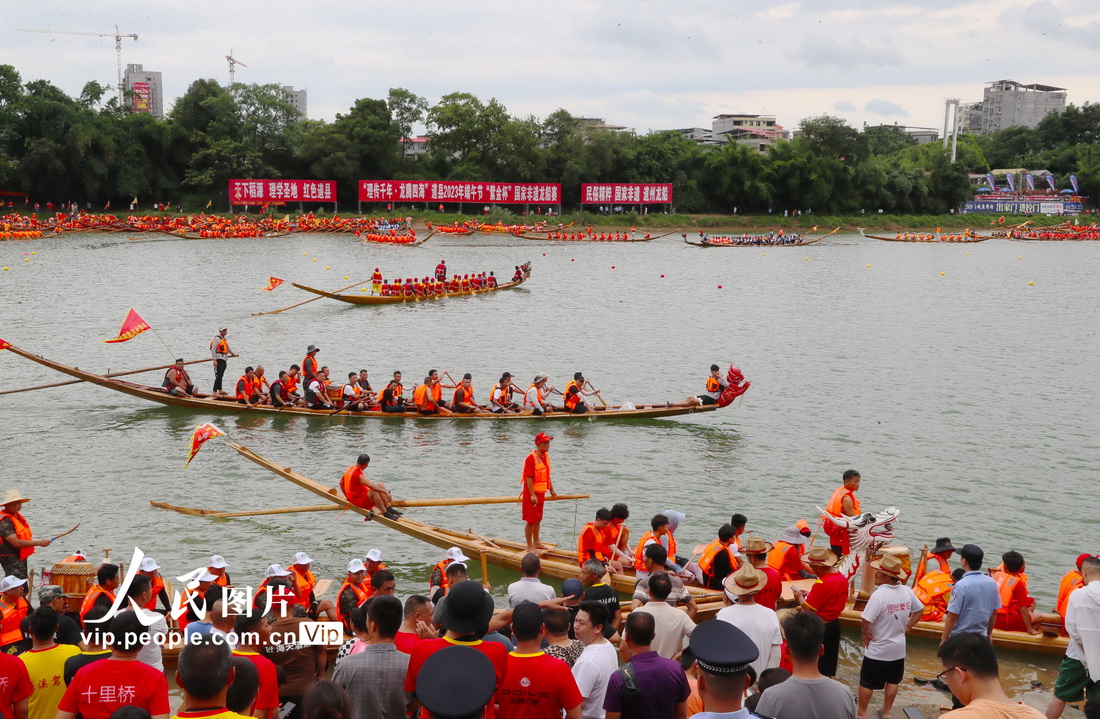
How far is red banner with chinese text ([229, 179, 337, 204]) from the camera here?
242 ft

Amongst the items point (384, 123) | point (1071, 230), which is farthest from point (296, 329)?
point (1071, 230)

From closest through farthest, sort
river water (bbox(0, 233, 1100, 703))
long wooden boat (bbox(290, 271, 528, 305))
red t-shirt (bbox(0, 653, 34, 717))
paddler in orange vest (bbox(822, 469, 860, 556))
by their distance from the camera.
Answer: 1. red t-shirt (bbox(0, 653, 34, 717))
2. paddler in orange vest (bbox(822, 469, 860, 556))
3. river water (bbox(0, 233, 1100, 703))
4. long wooden boat (bbox(290, 271, 528, 305))

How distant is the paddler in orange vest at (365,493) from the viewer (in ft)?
35.2

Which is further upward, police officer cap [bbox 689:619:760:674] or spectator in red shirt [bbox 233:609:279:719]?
police officer cap [bbox 689:619:760:674]

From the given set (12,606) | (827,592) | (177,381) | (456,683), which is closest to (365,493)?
(12,606)

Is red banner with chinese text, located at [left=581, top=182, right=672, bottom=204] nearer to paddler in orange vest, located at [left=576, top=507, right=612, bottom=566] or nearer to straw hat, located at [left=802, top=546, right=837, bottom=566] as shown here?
paddler in orange vest, located at [left=576, top=507, right=612, bottom=566]

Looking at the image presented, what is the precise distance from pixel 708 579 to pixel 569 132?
80050mm

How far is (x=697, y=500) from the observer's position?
1436cm

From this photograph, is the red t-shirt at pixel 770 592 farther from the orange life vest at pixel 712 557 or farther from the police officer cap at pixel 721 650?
the police officer cap at pixel 721 650

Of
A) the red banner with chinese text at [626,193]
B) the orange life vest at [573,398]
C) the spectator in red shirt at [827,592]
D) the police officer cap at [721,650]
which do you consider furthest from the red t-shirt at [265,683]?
the red banner with chinese text at [626,193]

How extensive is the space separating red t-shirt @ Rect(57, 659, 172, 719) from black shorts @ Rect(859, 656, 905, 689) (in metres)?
5.11

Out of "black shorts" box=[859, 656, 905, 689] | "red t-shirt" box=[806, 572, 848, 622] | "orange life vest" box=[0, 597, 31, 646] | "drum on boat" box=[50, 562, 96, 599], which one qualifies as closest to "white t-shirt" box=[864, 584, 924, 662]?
"black shorts" box=[859, 656, 905, 689]

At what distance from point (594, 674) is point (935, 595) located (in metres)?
5.50

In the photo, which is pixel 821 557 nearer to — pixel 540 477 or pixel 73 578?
pixel 540 477
